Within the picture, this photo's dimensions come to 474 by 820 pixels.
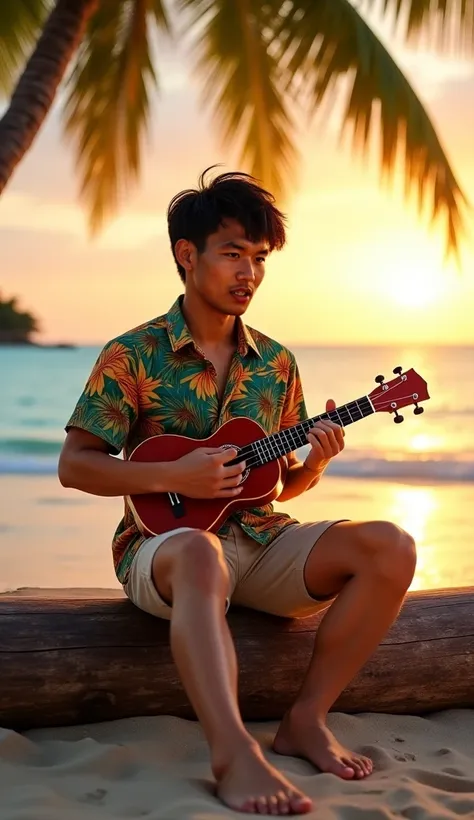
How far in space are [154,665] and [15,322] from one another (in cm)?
3159

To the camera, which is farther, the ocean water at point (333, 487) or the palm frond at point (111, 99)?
the palm frond at point (111, 99)

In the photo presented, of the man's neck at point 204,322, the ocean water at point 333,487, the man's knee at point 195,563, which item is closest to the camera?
the man's knee at point 195,563

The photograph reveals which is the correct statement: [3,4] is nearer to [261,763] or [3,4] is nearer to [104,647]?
[104,647]

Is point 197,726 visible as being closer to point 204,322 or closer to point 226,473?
point 226,473

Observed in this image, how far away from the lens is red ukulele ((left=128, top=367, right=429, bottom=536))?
114 inches

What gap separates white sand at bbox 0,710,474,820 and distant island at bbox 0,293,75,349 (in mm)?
31200

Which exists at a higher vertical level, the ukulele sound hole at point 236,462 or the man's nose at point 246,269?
the man's nose at point 246,269

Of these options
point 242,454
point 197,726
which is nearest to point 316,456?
point 242,454

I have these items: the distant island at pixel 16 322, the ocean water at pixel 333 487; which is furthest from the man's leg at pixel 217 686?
the distant island at pixel 16 322

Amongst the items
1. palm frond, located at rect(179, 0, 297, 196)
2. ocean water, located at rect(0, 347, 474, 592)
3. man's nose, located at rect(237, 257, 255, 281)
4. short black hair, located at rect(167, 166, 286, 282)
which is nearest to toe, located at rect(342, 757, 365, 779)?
man's nose, located at rect(237, 257, 255, 281)

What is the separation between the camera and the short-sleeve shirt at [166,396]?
291cm

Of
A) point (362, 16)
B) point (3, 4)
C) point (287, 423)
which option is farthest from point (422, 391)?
point (3, 4)

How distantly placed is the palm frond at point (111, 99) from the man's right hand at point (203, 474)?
6.44m

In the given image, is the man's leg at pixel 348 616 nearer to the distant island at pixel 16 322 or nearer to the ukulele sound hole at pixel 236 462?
the ukulele sound hole at pixel 236 462
